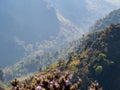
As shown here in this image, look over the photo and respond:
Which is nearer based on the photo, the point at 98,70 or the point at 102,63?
the point at 98,70

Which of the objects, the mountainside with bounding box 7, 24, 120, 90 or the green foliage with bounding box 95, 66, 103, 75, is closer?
the mountainside with bounding box 7, 24, 120, 90

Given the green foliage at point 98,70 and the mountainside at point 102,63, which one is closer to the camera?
the mountainside at point 102,63

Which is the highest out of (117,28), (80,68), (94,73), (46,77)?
(117,28)

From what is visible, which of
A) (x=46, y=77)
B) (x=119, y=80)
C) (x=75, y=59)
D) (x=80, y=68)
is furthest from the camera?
(x=75, y=59)

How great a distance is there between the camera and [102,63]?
146125 mm

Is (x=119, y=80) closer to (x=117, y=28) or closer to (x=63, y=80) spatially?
(x=117, y=28)

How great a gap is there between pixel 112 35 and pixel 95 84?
152891mm

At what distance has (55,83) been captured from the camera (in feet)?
35.8

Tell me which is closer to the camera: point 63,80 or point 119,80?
point 63,80

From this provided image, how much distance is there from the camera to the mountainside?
139262 millimetres

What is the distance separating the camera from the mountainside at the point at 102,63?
5483 inches

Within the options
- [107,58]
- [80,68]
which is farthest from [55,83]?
[80,68]

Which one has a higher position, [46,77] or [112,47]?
[112,47]

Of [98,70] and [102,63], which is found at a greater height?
[102,63]
